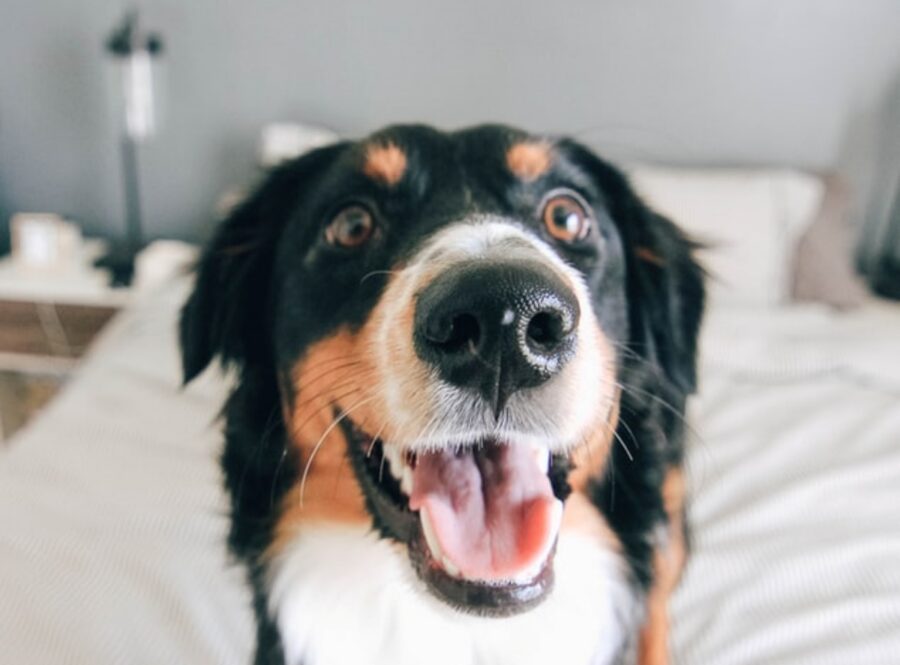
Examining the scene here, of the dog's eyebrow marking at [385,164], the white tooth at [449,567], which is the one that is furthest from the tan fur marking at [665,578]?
the dog's eyebrow marking at [385,164]

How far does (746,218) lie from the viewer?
2588mm

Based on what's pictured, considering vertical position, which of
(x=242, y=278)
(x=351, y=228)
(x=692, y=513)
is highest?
(x=351, y=228)

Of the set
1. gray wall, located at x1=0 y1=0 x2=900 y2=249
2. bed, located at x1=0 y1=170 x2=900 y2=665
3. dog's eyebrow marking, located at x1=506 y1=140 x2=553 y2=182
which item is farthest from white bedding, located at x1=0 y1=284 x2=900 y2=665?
gray wall, located at x1=0 y1=0 x2=900 y2=249

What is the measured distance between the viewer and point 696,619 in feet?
3.81

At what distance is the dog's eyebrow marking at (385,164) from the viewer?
1062 mm

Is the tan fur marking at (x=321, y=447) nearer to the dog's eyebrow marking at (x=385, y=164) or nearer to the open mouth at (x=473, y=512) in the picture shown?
the open mouth at (x=473, y=512)

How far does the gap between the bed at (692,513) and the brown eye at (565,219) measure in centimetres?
64

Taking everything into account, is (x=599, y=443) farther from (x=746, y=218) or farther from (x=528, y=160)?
(x=746, y=218)

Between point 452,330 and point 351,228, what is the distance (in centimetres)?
41

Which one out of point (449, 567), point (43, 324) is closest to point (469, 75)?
point (43, 324)

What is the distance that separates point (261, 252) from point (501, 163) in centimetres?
43

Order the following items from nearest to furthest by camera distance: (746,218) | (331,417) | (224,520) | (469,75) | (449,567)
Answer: (449,567)
(331,417)
(224,520)
(746,218)
(469,75)

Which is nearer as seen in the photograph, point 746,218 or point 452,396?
point 452,396

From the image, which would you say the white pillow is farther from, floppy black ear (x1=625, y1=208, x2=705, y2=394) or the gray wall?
floppy black ear (x1=625, y1=208, x2=705, y2=394)
